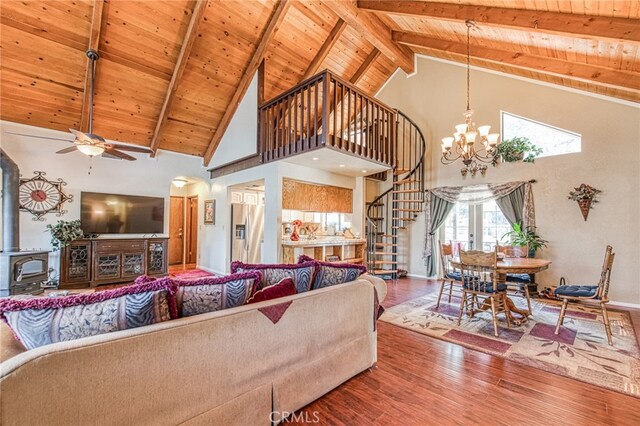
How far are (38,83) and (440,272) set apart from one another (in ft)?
27.1

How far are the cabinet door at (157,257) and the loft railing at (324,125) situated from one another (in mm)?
3046

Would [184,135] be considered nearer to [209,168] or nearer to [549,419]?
[209,168]

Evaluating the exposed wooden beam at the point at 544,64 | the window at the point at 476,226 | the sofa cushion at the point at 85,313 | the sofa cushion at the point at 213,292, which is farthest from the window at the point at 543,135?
the sofa cushion at the point at 85,313

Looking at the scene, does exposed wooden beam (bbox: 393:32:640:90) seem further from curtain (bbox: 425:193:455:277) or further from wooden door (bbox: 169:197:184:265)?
wooden door (bbox: 169:197:184:265)

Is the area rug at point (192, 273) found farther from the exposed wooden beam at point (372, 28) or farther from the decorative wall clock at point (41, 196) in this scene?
the exposed wooden beam at point (372, 28)

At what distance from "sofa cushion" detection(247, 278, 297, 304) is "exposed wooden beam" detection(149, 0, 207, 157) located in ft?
14.2

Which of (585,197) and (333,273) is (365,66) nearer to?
(585,197)

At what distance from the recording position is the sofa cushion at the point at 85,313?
116 cm

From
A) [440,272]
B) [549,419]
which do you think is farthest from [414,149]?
[549,419]

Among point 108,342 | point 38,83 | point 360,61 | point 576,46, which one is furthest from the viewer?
point 360,61

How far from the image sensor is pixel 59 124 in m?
5.14

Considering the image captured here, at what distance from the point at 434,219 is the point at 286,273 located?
5.25 metres

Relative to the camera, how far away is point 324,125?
13.7 feet

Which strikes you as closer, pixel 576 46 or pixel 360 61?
pixel 576 46
